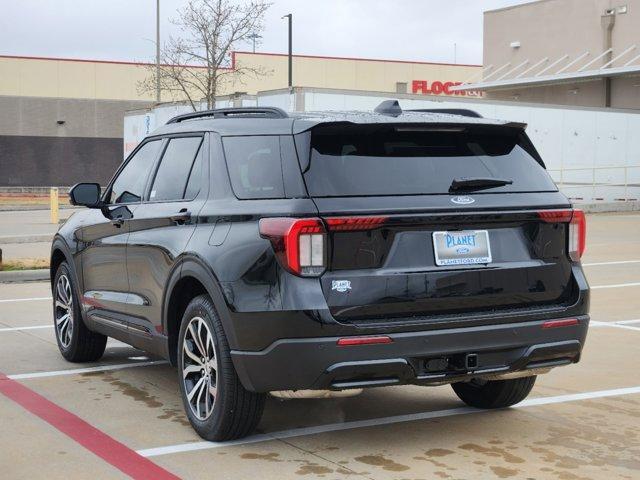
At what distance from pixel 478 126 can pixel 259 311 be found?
1617 mm

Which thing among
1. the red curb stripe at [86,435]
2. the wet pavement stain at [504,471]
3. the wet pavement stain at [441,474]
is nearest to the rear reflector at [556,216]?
the wet pavement stain at [504,471]

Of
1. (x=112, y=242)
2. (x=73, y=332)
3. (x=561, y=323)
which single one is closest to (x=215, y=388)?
(x=561, y=323)

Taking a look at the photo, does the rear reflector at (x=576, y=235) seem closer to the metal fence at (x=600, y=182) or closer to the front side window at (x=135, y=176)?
the front side window at (x=135, y=176)

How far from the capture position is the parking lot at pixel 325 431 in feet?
17.9

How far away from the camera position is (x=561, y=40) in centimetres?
4566

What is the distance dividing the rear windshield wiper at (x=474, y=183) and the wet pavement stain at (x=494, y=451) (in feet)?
4.54

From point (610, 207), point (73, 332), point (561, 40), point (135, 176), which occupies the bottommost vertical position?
point (73, 332)

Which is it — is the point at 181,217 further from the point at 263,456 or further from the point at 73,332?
the point at 73,332

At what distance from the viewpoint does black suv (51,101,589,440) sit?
534 centimetres

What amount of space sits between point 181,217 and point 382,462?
6.17 feet

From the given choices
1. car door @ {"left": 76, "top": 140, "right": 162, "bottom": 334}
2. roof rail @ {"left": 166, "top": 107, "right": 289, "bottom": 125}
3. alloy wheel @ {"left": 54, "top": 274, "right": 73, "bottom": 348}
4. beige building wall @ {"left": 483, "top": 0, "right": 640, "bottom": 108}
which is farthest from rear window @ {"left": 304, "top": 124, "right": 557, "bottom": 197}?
beige building wall @ {"left": 483, "top": 0, "right": 640, "bottom": 108}

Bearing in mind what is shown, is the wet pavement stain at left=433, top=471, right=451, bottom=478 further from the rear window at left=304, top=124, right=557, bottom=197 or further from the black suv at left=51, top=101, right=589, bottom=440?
the rear window at left=304, top=124, right=557, bottom=197

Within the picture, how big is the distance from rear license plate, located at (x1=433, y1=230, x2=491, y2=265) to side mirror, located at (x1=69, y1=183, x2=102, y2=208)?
3.08 metres

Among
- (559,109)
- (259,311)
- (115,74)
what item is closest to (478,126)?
(259,311)
